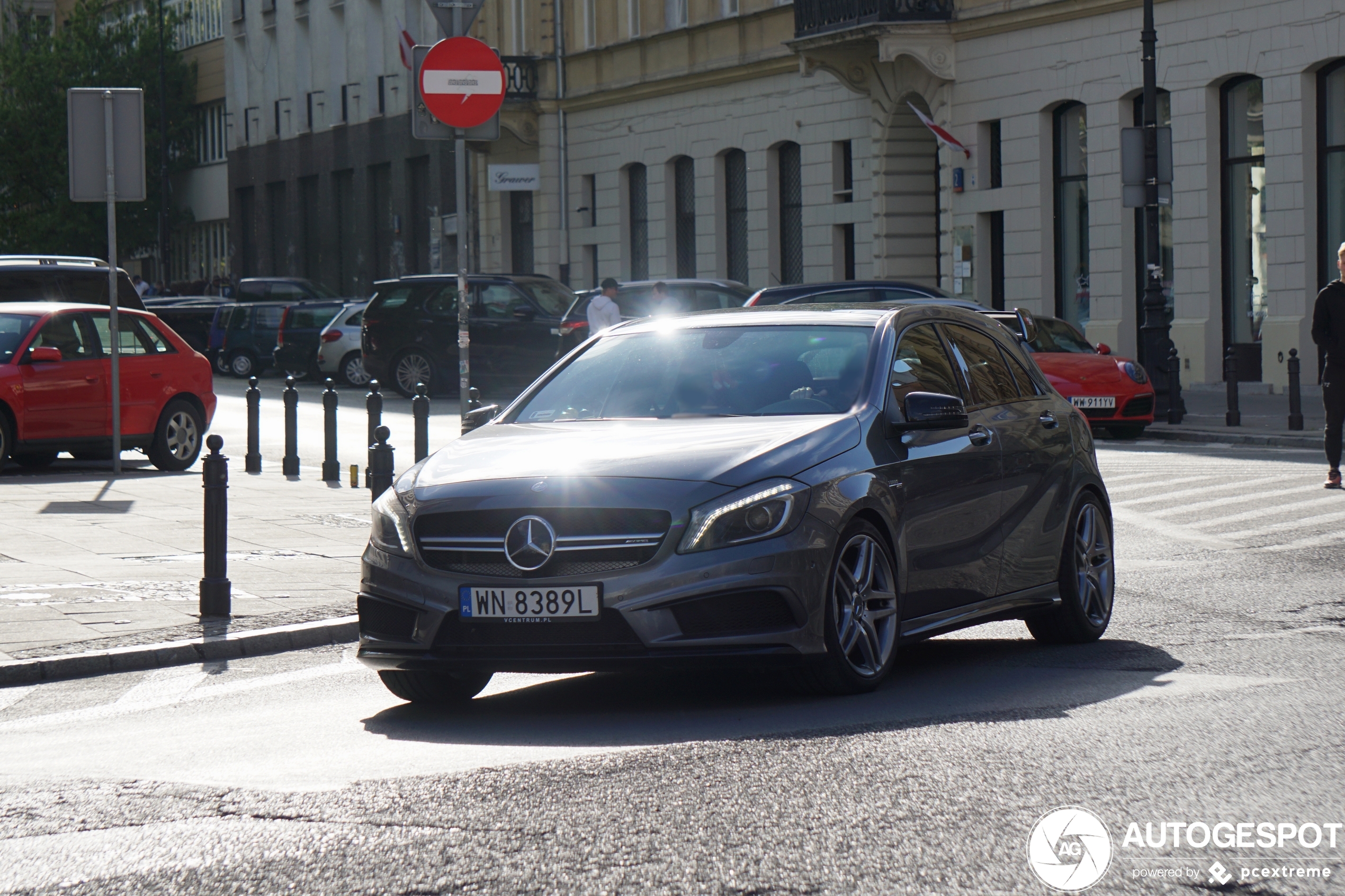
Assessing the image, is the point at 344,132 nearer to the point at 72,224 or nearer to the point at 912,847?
the point at 72,224

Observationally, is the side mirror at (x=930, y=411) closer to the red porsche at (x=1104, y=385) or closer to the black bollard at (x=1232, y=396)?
the red porsche at (x=1104, y=385)

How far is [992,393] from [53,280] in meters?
15.2

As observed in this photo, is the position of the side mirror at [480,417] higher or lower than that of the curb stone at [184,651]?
higher

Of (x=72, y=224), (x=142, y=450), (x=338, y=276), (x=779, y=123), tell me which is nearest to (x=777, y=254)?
(x=779, y=123)

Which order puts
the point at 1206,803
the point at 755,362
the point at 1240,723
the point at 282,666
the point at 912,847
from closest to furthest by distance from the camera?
the point at 912,847
the point at 1206,803
the point at 1240,723
the point at 755,362
the point at 282,666

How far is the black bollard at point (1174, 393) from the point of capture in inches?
937

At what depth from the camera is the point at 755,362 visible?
8.37 m

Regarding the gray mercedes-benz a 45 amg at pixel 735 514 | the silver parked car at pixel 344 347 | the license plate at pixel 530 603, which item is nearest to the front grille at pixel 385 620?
the gray mercedes-benz a 45 amg at pixel 735 514

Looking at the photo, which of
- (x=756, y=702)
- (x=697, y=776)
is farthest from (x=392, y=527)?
(x=697, y=776)

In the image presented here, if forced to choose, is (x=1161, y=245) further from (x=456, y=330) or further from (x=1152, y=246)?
(x=456, y=330)

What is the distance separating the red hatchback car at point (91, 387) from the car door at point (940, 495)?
461 inches

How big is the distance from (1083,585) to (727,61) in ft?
101

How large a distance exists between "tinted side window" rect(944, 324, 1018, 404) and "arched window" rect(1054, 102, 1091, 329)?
2231cm

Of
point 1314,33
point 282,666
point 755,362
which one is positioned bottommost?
point 282,666
